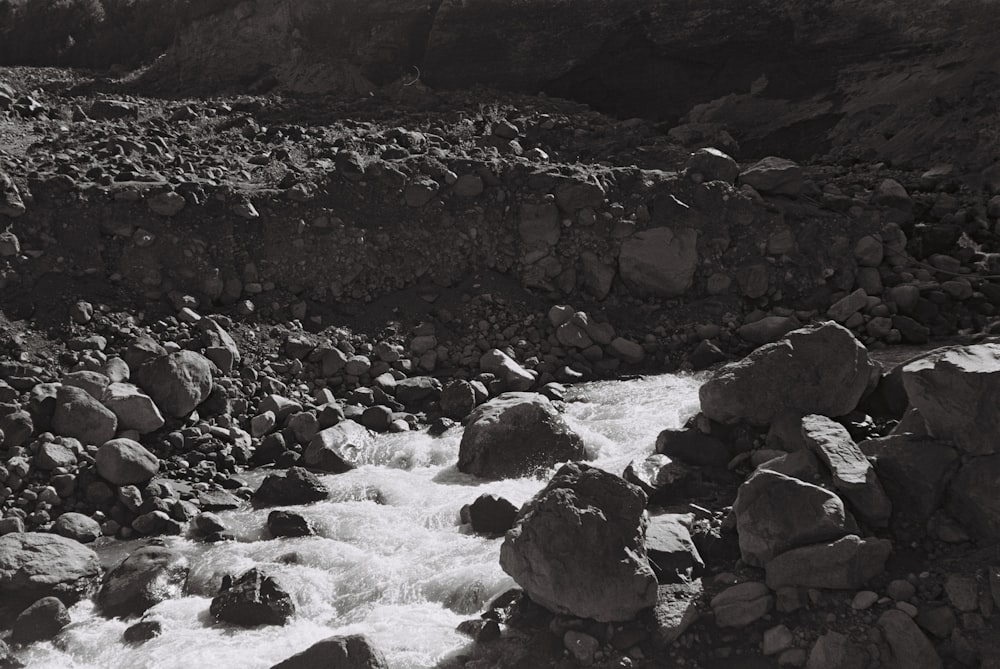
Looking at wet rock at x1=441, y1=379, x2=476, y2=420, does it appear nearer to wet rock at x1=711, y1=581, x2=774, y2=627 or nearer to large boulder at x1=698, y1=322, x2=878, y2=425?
large boulder at x1=698, y1=322, x2=878, y2=425

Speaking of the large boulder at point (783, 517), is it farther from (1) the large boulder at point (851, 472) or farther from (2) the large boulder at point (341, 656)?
(2) the large boulder at point (341, 656)

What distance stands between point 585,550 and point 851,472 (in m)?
1.68

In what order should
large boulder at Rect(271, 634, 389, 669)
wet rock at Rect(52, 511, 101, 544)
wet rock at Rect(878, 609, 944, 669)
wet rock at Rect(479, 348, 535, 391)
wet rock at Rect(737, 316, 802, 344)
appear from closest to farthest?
wet rock at Rect(878, 609, 944, 669) < large boulder at Rect(271, 634, 389, 669) < wet rock at Rect(52, 511, 101, 544) < wet rock at Rect(479, 348, 535, 391) < wet rock at Rect(737, 316, 802, 344)

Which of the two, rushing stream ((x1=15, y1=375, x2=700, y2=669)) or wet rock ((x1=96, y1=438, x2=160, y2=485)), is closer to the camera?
rushing stream ((x1=15, y1=375, x2=700, y2=669))

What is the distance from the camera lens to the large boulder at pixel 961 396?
18.0 ft

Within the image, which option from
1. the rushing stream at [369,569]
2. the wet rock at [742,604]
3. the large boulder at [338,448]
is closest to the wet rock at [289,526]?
the rushing stream at [369,569]

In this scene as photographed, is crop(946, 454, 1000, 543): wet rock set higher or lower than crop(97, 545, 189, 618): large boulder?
higher

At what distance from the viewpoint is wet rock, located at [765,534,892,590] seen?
5223mm

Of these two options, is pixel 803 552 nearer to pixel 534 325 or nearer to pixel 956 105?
pixel 534 325

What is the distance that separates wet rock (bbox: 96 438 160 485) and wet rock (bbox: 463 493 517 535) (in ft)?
9.10

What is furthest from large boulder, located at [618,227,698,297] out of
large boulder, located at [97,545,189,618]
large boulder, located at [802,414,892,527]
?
large boulder, located at [97,545,189,618]

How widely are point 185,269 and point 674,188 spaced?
564 cm

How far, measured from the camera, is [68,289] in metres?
9.13

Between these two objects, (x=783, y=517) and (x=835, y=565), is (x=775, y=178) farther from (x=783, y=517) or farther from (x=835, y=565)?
(x=835, y=565)
